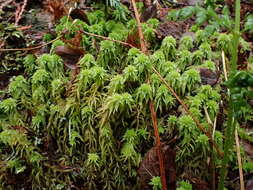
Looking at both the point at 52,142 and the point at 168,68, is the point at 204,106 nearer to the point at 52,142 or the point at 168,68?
the point at 168,68

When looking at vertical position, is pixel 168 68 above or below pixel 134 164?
above

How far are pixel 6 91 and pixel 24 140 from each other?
44 cm

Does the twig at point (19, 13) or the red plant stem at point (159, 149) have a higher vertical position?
the twig at point (19, 13)

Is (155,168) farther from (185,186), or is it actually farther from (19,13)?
(19,13)

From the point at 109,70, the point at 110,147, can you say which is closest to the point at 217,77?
the point at 109,70

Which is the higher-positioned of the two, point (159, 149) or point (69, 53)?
point (69, 53)

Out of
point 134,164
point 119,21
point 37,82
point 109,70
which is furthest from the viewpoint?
point 119,21

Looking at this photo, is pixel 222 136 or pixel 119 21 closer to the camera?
pixel 222 136

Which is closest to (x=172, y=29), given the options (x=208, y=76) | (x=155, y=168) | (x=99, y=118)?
(x=208, y=76)

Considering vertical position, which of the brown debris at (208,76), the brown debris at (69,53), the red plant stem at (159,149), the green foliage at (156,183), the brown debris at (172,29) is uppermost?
the brown debris at (172,29)

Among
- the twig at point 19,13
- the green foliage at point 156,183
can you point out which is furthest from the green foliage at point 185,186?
the twig at point 19,13

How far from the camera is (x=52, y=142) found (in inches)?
80.0

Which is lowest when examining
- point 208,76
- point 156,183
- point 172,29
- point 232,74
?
point 156,183

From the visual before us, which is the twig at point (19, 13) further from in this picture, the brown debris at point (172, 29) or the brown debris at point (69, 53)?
the brown debris at point (172, 29)
